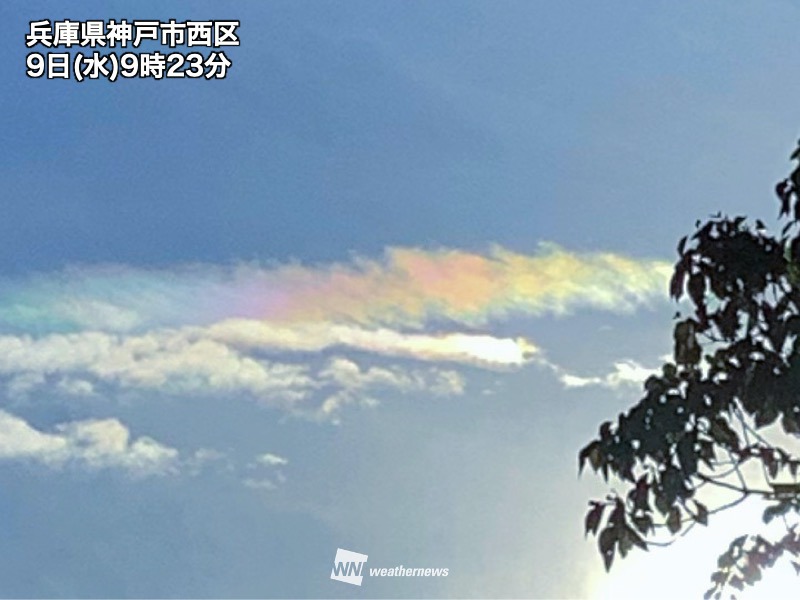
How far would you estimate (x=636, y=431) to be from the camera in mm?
4523

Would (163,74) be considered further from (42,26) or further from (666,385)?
(666,385)

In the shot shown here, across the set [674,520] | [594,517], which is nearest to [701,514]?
[674,520]

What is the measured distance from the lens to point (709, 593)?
17.2 feet

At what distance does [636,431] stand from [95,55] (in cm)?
952

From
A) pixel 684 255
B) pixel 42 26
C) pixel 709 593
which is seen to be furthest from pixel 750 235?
pixel 42 26

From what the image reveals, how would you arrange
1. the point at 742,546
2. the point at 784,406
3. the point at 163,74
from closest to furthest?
1. the point at 784,406
2. the point at 742,546
3. the point at 163,74

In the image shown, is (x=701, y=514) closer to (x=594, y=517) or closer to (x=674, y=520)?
(x=674, y=520)

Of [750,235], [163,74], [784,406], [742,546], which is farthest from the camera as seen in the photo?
[163,74]

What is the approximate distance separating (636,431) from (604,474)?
251 mm

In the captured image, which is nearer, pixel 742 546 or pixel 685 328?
pixel 685 328

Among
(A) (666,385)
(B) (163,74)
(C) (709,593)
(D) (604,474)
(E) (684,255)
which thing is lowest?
(C) (709,593)

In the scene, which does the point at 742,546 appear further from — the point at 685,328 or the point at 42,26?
the point at 42,26

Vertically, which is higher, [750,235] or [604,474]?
[750,235]

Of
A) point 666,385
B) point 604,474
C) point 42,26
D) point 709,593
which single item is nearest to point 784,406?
point 666,385
